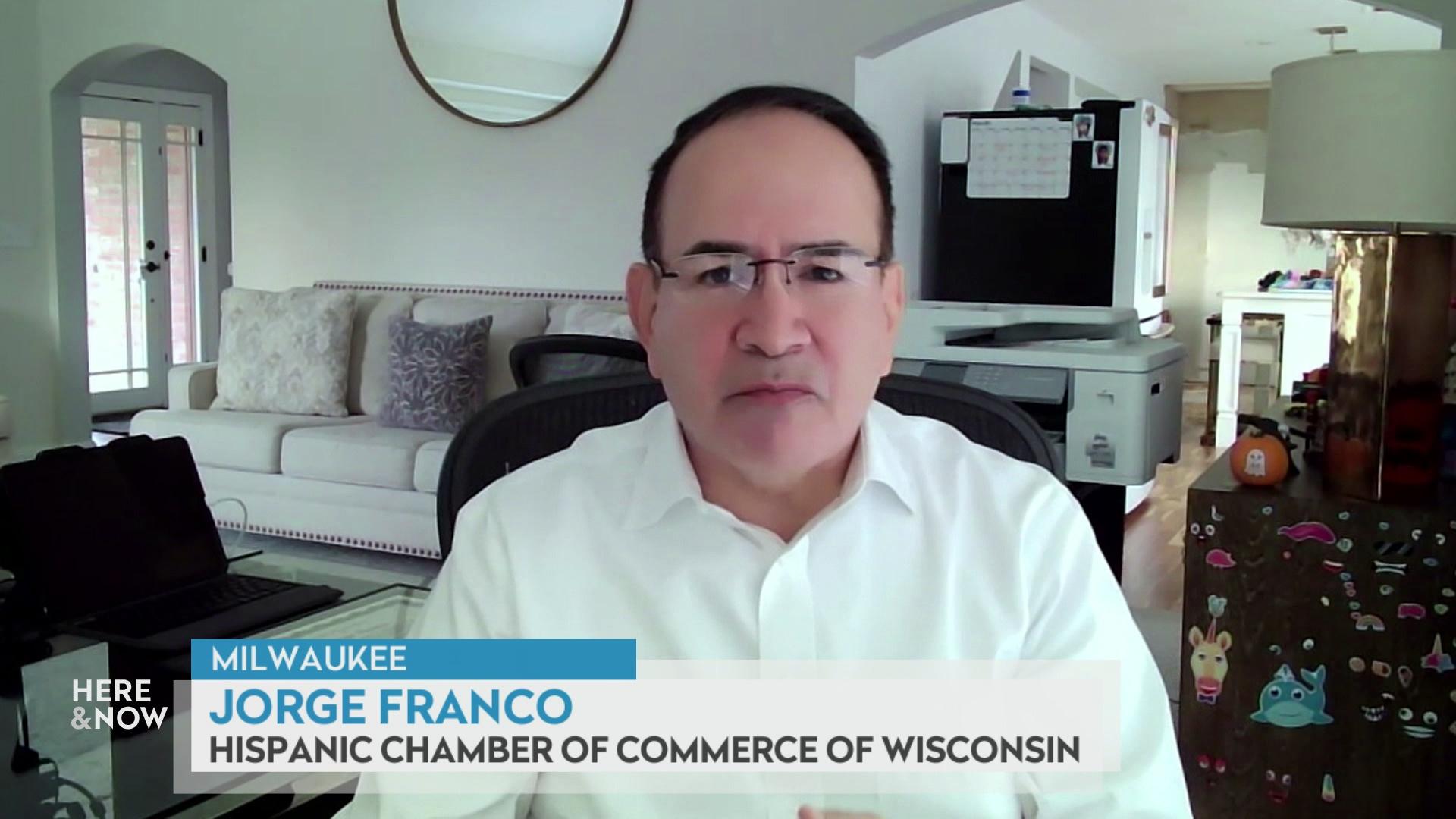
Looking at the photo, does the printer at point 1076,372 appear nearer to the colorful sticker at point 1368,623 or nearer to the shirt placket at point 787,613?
the colorful sticker at point 1368,623

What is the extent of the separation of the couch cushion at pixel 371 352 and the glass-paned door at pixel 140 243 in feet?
10.7

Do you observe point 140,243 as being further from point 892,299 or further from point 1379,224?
point 892,299

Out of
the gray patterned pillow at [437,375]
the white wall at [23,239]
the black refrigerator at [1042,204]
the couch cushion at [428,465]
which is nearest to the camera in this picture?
the couch cushion at [428,465]

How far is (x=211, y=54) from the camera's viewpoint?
582cm

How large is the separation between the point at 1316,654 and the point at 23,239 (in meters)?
6.05

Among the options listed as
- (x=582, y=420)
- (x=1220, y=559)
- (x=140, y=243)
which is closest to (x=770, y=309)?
(x=582, y=420)

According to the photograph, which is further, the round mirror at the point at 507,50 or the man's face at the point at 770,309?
the round mirror at the point at 507,50

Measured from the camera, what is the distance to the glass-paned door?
7.63 m

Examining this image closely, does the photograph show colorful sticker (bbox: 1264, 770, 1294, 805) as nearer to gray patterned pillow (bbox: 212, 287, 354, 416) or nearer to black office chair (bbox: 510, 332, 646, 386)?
black office chair (bbox: 510, 332, 646, 386)

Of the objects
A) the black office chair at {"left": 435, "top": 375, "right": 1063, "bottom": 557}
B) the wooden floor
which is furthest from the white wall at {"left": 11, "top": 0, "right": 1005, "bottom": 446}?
the black office chair at {"left": 435, "top": 375, "right": 1063, "bottom": 557}

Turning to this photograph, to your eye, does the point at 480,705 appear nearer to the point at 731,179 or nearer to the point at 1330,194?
the point at 731,179

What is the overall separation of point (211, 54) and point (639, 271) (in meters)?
5.56

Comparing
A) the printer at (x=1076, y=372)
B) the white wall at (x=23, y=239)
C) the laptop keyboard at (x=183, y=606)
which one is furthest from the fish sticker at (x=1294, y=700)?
the white wall at (x=23, y=239)

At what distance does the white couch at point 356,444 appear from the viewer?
436cm
